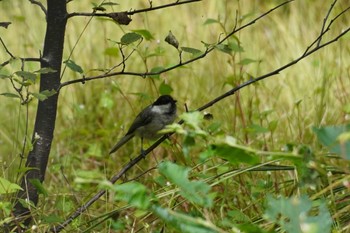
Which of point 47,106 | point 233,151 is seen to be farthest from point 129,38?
point 233,151

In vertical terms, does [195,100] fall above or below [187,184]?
below

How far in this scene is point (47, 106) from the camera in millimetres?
2725

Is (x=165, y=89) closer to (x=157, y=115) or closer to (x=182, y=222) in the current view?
(x=157, y=115)

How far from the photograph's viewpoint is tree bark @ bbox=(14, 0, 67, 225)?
2688 mm

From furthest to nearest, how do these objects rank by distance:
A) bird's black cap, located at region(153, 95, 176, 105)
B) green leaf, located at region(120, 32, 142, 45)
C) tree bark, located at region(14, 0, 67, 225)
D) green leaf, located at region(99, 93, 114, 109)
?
green leaf, located at region(99, 93, 114, 109) < bird's black cap, located at region(153, 95, 176, 105) < tree bark, located at region(14, 0, 67, 225) < green leaf, located at region(120, 32, 142, 45)

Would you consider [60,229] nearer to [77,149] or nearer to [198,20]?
[77,149]

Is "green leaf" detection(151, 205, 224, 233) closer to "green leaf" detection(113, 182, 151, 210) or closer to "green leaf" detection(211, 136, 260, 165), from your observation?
"green leaf" detection(113, 182, 151, 210)

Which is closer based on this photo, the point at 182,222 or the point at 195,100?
the point at 182,222

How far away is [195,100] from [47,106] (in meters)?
1.70

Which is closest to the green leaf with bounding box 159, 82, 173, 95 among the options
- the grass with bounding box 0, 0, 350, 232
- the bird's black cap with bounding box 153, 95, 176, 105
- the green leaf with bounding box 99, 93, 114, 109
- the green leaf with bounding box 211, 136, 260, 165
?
the grass with bounding box 0, 0, 350, 232

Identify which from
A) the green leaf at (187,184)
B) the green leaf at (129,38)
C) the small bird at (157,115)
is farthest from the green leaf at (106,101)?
the green leaf at (187,184)

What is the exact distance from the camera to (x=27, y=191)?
8.68 feet

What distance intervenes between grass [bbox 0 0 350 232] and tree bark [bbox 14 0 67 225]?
0.10 metres

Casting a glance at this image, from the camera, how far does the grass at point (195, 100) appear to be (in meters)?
3.36
